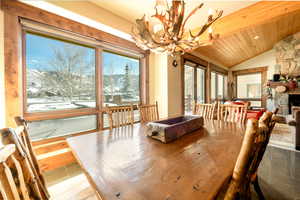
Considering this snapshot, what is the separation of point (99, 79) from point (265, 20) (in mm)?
3121

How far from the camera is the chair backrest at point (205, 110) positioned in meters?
2.30

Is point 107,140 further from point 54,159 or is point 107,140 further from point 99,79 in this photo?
point 99,79

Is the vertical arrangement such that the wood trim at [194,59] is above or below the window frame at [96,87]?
above

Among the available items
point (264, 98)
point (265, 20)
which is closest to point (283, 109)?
point (264, 98)

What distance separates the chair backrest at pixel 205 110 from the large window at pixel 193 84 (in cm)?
178

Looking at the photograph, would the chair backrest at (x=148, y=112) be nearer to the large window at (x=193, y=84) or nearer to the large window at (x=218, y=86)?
the large window at (x=193, y=84)

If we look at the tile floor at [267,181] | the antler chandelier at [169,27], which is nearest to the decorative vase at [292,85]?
the tile floor at [267,181]

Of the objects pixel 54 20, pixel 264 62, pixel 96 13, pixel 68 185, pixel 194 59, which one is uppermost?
pixel 264 62

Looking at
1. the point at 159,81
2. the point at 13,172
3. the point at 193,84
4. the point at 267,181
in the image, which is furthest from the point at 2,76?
the point at 193,84

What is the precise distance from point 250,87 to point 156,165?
8.72 meters

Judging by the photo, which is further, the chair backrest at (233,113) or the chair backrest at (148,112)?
the chair backrest at (148,112)

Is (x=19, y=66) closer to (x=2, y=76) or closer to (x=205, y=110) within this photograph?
(x=2, y=76)

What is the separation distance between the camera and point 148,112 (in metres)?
2.34

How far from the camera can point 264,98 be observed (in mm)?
6879
